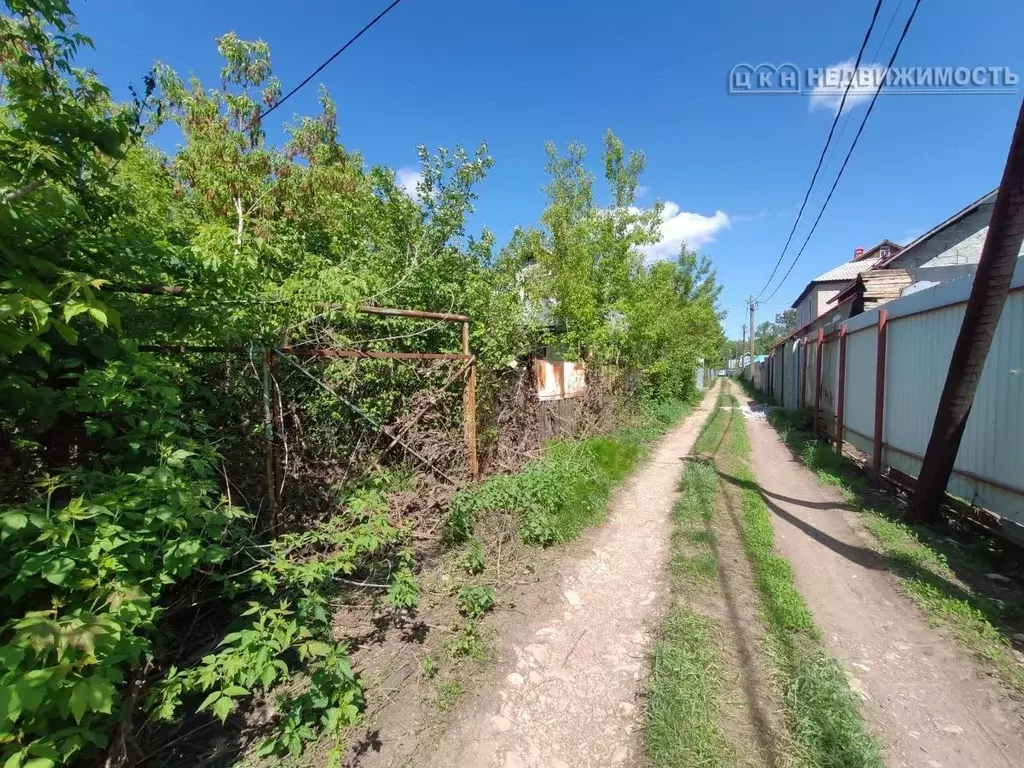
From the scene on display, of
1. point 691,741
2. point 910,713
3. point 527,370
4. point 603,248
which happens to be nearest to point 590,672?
point 691,741

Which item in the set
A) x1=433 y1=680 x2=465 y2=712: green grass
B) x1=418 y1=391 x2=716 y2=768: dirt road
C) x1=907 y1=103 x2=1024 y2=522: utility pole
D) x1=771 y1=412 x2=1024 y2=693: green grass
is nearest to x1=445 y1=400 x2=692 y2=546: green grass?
x1=418 y1=391 x2=716 y2=768: dirt road

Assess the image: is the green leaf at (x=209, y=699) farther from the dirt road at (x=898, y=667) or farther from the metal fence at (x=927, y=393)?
the metal fence at (x=927, y=393)

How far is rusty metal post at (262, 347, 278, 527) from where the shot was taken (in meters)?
3.17

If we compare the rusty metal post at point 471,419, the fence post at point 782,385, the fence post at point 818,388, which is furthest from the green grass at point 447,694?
the fence post at point 782,385

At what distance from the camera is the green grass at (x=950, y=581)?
2662 millimetres

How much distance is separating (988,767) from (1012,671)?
33.1 inches

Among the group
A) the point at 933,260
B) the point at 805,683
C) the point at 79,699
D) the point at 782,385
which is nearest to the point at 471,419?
the point at 805,683

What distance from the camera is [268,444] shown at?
3.29 metres

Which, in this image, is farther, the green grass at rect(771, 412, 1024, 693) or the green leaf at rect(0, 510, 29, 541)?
the green grass at rect(771, 412, 1024, 693)

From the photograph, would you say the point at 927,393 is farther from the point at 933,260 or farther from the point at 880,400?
the point at 933,260

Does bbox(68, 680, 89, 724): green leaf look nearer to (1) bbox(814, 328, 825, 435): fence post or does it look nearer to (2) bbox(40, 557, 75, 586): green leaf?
(2) bbox(40, 557, 75, 586): green leaf

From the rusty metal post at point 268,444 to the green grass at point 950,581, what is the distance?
461cm

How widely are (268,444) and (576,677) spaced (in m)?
2.64

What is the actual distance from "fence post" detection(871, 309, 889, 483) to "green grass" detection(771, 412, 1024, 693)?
630 millimetres
